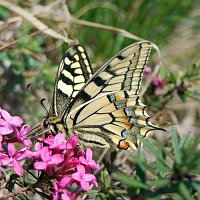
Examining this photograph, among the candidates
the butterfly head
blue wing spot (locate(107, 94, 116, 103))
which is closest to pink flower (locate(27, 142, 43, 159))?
the butterfly head

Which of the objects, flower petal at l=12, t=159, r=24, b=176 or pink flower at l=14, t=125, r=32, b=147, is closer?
flower petal at l=12, t=159, r=24, b=176

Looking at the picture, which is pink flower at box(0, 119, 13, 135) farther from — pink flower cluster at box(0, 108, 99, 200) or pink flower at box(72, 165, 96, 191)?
pink flower at box(72, 165, 96, 191)

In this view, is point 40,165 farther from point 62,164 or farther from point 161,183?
point 161,183

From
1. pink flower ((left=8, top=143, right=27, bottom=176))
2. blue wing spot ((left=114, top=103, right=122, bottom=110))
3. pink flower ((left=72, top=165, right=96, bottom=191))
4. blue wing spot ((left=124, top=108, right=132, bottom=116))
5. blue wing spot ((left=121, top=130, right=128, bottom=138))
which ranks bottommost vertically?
blue wing spot ((left=121, top=130, right=128, bottom=138))

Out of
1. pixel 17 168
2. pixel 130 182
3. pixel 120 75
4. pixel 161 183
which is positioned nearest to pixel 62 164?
pixel 17 168

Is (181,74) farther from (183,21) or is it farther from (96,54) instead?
(183,21)

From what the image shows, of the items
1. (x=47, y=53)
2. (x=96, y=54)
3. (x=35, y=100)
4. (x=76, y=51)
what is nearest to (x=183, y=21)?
(x=96, y=54)
